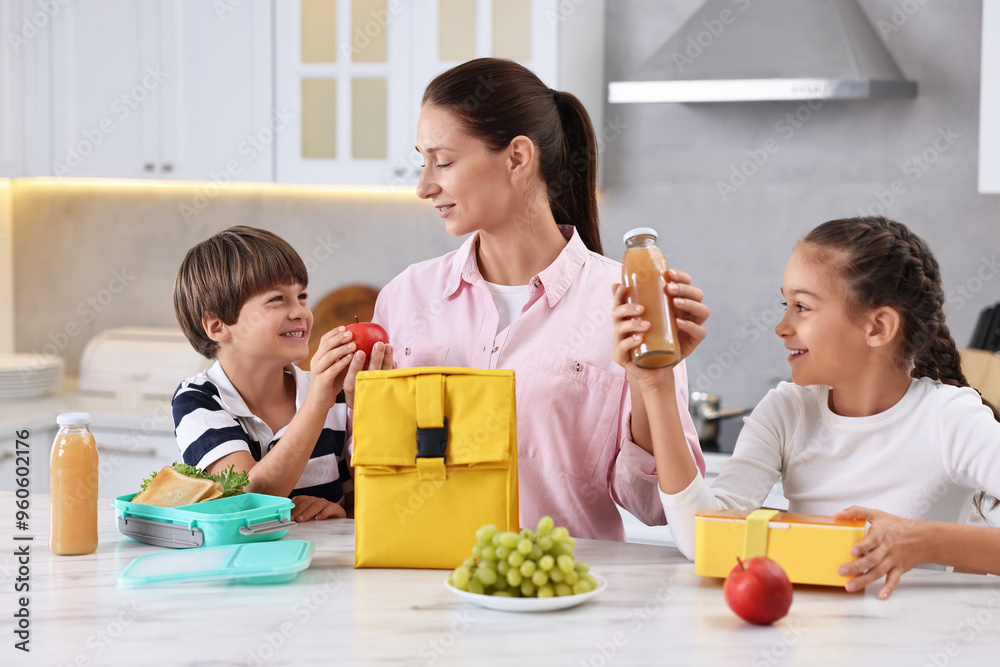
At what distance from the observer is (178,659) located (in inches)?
38.4

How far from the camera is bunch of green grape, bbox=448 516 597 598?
1.08 m

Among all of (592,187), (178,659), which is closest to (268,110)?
(592,187)

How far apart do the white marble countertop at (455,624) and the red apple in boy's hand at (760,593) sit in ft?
0.06

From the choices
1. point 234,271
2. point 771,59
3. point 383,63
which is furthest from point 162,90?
point 771,59

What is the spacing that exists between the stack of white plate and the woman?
6.80ft

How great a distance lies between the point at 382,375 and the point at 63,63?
258 cm

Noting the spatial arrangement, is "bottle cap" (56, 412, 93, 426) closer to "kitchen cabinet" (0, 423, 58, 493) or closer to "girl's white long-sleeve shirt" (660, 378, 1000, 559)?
"girl's white long-sleeve shirt" (660, 378, 1000, 559)

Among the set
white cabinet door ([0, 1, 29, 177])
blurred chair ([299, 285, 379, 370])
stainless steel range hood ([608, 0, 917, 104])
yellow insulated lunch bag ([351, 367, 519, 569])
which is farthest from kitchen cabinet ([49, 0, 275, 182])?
yellow insulated lunch bag ([351, 367, 519, 569])

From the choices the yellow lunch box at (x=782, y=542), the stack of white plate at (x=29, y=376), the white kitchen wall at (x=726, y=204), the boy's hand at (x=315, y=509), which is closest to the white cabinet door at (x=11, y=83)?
the white kitchen wall at (x=726, y=204)

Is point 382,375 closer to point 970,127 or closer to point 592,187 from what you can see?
point 592,187

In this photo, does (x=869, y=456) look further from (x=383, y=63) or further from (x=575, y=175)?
(x=383, y=63)

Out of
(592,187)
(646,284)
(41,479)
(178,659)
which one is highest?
(592,187)

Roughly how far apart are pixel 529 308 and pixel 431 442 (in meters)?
0.45

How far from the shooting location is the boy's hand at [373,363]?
1.40 m
